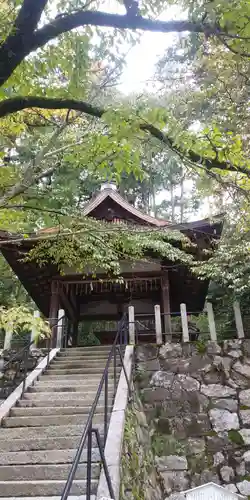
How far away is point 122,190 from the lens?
74.0 ft

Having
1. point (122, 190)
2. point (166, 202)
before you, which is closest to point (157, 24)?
point (122, 190)

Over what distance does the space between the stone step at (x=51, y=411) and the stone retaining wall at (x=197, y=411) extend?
1.80 metres

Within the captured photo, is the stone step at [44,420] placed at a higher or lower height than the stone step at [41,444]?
higher

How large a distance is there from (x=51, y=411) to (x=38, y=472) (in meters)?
1.39

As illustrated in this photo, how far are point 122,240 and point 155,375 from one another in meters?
3.35

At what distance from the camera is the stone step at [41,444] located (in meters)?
4.68

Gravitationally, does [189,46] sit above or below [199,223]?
below

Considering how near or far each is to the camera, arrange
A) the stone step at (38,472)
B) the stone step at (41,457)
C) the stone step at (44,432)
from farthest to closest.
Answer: the stone step at (44,432) < the stone step at (41,457) < the stone step at (38,472)

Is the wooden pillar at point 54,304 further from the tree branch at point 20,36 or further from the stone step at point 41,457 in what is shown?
the tree branch at point 20,36

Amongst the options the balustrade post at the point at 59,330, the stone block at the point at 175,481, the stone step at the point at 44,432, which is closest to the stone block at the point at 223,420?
the stone block at the point at 175,481

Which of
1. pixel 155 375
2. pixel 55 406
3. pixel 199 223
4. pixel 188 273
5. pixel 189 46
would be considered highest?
pixel 199 223

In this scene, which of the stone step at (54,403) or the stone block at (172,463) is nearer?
the stone step at (54,403)

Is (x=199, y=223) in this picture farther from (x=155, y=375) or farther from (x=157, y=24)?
(x=157, y=24)

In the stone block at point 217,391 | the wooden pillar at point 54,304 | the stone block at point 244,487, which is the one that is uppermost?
the wooden pillar at point 54,304
